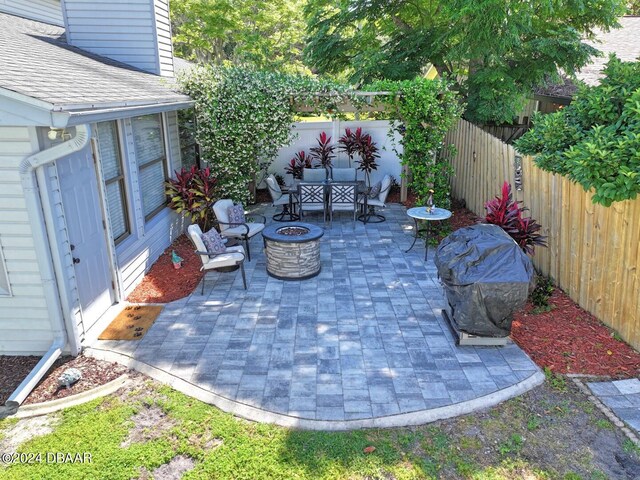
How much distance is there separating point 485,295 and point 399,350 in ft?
3.69

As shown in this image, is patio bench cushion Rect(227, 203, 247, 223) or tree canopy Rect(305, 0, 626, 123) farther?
tree canopy Rect(305, 0, 626, 123)

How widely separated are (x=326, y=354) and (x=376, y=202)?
17.9ft

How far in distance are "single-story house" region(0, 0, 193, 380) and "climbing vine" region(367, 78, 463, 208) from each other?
389 centimetres

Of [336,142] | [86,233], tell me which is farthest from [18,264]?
[336,142]

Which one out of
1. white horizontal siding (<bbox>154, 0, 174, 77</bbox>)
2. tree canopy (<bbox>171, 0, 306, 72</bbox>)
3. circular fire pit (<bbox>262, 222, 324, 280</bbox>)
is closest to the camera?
circular fire pit (<bbox>262, 222, 324, 280</bbox>)

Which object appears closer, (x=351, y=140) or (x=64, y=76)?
(x=64, y=76)

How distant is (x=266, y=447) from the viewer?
3.64 meters

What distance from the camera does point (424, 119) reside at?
27.2 feet

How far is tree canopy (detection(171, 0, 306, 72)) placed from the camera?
17.7 meters

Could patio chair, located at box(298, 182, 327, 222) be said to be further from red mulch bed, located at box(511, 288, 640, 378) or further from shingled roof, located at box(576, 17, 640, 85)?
shingled roof, located at box(576, 17, 640, 85)

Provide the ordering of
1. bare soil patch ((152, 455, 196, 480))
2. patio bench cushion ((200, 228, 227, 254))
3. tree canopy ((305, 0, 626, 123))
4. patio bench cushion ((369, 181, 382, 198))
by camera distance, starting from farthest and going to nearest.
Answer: patio bench cushion ((369, 181, 382, 198)), tree canopy ((305, 0, 626, 123)), patio bench cushion ((200, 228, 227, 254)), bare soil patch ((152, 455, 196, 480))

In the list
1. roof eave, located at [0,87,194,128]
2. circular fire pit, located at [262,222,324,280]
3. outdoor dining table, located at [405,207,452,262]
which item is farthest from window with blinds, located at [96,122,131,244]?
outdoor dining table, located at [405,207,452,262]

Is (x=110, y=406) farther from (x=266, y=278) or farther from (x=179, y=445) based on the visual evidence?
(x=266, y=278)

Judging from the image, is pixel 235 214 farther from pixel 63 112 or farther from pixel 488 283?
pixel 488 283
